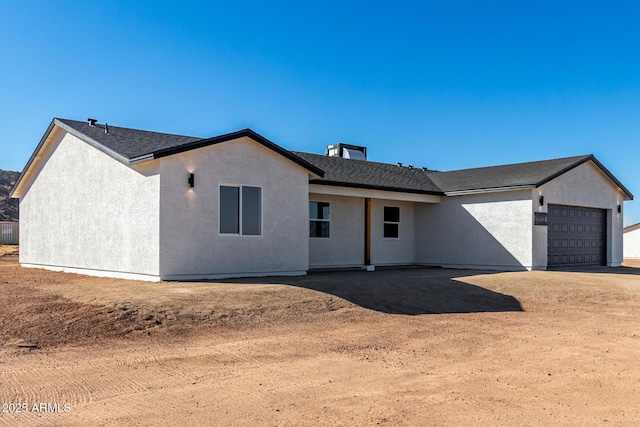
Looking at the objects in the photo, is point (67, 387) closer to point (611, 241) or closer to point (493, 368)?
point (493, 368)

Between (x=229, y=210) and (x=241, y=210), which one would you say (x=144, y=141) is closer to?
(x=229, y=210)

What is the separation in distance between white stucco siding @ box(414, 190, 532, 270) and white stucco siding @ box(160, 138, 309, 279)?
7.82 metres

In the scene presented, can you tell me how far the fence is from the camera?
41000 mm

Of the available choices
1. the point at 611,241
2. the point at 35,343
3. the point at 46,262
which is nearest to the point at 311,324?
the point at 35,343

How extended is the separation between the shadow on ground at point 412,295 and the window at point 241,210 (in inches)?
58.8

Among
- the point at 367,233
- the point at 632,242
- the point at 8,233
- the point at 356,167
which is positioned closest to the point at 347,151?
the point at 356,167

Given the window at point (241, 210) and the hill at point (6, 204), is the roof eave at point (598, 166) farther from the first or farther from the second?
the hill at point (6, 204)

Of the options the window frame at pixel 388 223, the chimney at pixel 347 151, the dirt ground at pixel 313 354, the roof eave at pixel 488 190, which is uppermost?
the chimney at pixel 347 151

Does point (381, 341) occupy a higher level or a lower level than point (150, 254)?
lower

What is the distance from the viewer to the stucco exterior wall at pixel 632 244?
121ft

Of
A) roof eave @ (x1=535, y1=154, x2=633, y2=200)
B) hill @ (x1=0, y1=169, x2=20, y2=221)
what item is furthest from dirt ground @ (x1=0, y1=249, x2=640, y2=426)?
hill @ (x1=0, y1=169, x2=20, y2=221)

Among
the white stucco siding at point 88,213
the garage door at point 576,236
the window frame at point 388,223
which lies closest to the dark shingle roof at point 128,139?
the white stucco siding at point 88,213

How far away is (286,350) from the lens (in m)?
8.39

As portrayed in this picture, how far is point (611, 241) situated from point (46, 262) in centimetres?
2234
